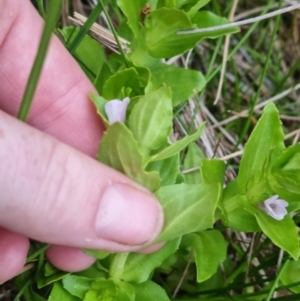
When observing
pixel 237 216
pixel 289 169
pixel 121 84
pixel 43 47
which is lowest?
pixel 237 216

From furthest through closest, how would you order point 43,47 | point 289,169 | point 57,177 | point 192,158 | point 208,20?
1. point 192,158
2. point 208,20
3. point 289,169
4. point 57,177
5. point 43,47

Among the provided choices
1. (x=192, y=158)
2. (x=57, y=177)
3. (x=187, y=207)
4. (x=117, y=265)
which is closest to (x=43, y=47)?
(x=57, y=177)

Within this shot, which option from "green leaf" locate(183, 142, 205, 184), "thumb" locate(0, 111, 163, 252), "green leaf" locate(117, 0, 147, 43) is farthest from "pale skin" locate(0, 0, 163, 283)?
"green leaf" locate(183, 142, 205, 184)

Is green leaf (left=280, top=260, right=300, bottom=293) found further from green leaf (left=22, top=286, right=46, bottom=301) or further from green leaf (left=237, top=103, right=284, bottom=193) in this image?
green leaf (left=22, top=286, right=46, bottom=301)

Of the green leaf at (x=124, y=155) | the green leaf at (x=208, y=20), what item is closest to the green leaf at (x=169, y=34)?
the green leaf at (x=208, y=20)

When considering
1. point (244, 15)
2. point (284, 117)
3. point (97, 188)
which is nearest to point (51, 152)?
point (97, 188)

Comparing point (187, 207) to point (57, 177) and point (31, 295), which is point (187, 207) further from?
point (31, 295)

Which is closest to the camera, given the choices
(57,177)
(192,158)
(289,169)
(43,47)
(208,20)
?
(43,47)
